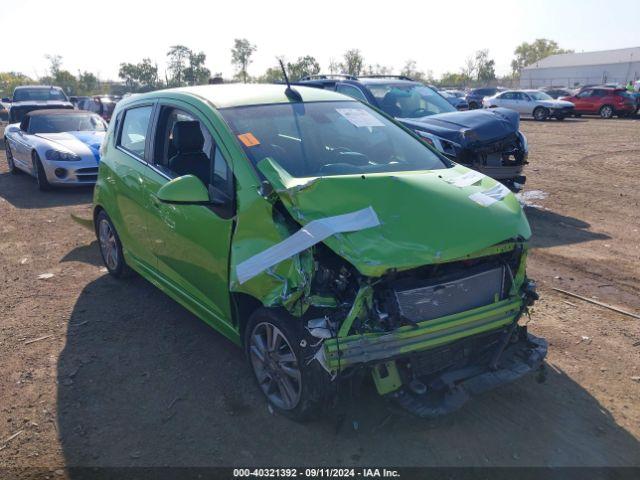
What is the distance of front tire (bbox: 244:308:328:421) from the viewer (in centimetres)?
292

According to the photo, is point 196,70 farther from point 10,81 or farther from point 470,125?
point 470,125

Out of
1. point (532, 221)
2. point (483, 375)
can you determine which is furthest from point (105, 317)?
point (532, 221)

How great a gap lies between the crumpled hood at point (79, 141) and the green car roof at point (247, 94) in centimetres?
616

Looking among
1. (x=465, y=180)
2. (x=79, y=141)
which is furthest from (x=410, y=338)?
(x=79, y=141)

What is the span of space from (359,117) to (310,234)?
1.81m

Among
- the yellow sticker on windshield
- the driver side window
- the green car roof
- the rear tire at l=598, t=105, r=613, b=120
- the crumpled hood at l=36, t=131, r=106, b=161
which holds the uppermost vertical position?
the green car roof

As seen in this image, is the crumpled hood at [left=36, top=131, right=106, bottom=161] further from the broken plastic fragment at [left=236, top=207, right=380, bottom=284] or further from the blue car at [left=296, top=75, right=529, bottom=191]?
the broken plastic fragment at [left=236, top=207, right=380, bottom=284]

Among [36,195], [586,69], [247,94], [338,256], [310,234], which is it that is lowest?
[586,69]

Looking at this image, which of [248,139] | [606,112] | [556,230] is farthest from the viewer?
[606,112]

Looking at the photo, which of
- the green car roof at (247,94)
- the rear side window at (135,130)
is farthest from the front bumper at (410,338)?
the rear side window at (135,130)

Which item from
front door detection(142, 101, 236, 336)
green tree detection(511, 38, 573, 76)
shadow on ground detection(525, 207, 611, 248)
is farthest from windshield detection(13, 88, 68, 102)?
green tree detection(511, 38, 573, 76)

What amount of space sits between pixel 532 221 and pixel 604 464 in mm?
5044

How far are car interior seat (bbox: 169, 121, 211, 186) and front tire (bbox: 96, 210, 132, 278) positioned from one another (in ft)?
5.07

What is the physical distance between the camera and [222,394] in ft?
11.7
